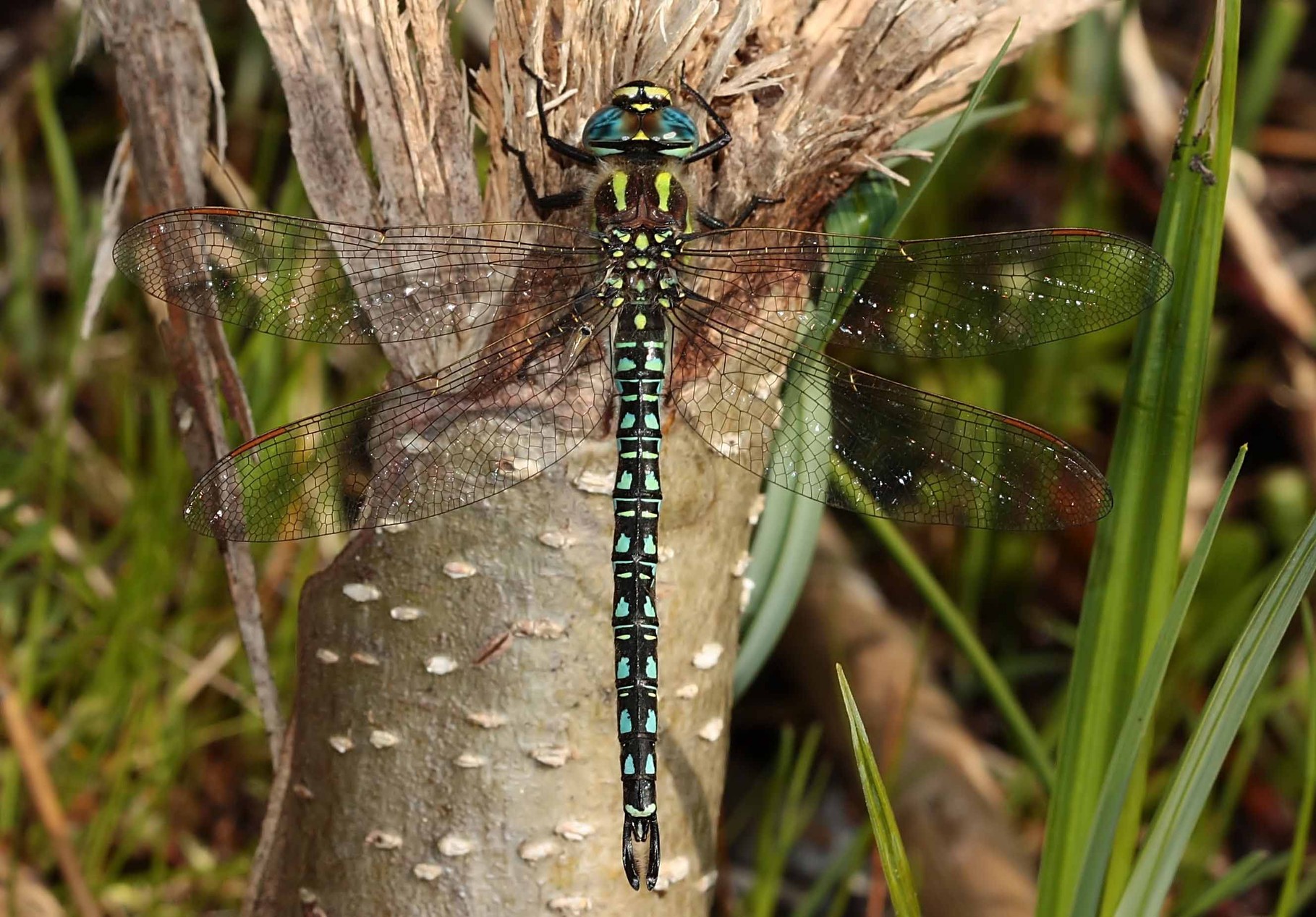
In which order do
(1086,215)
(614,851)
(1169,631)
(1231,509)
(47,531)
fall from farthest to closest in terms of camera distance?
1. (1231,509)
2. (1086,215)
3. (47,531)
4. (614,851)
5. (1169,631)

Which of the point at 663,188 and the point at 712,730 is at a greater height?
the point at 663,188

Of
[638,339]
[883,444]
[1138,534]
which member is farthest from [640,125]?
[1138,534]

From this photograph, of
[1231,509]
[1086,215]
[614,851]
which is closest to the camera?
[614,851]

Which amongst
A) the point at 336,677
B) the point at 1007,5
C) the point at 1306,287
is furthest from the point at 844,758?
the point at 1306,287

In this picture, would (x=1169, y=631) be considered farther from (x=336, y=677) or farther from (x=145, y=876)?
(x=145, y=876)

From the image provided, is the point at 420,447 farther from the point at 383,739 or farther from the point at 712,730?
the point at 712,730

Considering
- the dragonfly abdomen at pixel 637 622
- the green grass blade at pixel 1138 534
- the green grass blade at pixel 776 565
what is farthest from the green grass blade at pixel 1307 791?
the dragonfly abdomen at pixel 637 622
